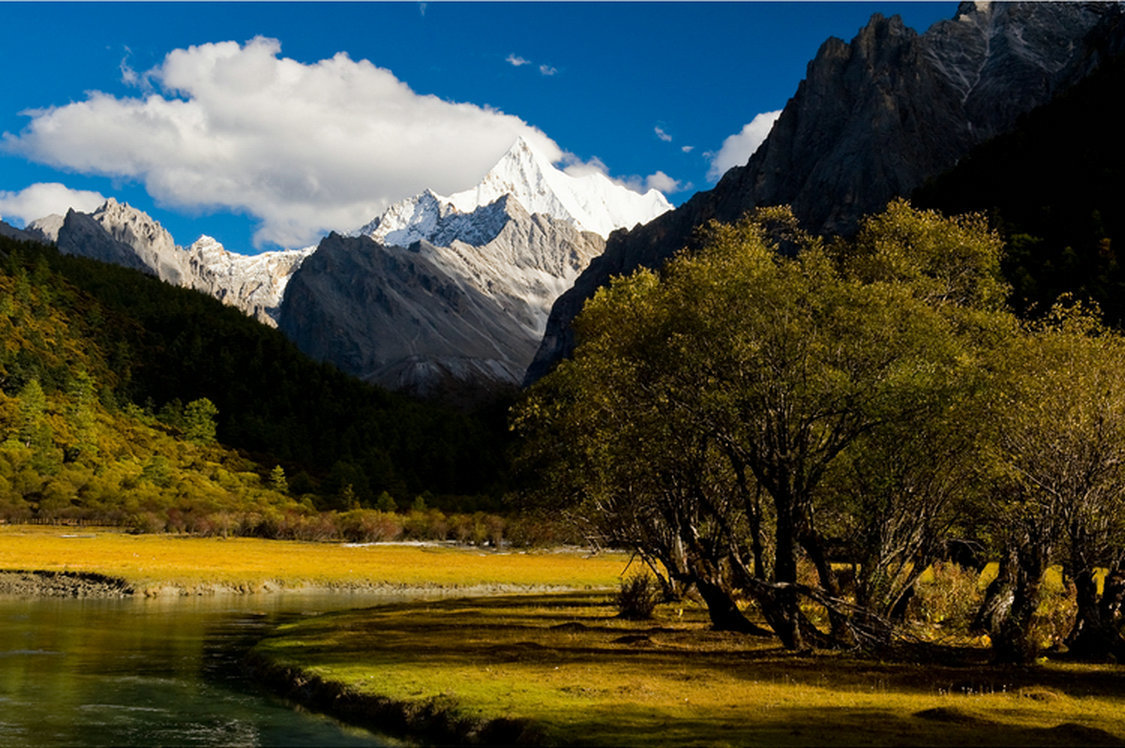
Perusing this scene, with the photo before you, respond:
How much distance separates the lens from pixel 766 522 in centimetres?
4734

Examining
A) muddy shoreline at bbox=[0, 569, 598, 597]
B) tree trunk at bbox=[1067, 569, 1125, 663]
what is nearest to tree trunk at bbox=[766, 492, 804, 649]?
tree trunk at bbox=[1067, 569, 1125, 663]

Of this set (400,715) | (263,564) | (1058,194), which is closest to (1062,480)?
(400,715)

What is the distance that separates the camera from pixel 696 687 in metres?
28.8

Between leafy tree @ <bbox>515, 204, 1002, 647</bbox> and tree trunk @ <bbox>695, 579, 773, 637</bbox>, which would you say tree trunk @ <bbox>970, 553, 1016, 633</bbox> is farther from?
tree trunk @ <bbox>695, 579, 773, 637</bbox>

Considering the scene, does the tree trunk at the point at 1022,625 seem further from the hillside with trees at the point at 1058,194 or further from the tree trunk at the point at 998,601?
the hillside with trees at the point at 1058,194

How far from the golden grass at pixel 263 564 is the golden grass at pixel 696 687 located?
42247mm

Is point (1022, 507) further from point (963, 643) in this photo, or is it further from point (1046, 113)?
point (1046, 113)

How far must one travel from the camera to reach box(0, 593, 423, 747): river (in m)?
27.0

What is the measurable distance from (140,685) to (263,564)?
66.9 m

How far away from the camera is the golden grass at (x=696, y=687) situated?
Result: 74.1 ft

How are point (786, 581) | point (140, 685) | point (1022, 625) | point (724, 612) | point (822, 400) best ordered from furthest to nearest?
point (724, 612), point (786, 581), point (140, 685), point (822, 400), point (1022, 625)

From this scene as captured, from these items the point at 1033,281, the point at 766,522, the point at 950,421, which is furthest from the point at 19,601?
the point at 1033,281

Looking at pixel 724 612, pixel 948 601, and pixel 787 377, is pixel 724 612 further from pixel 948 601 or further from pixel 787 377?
pixel 787 377

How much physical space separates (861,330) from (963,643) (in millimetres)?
16785
